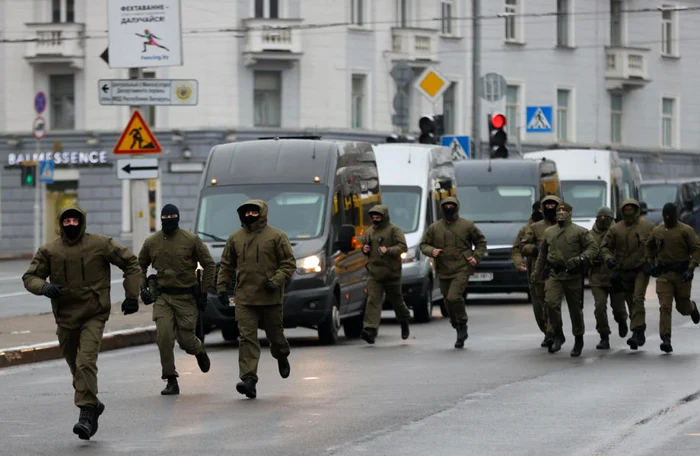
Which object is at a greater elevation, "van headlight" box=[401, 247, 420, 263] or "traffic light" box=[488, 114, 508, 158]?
"traffic light" box=[488, 114, 508, 158]

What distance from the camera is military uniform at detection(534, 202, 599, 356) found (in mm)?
18859

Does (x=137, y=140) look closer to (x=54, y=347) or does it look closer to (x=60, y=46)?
(x=54, y=347)

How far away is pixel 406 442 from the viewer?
1160 cm

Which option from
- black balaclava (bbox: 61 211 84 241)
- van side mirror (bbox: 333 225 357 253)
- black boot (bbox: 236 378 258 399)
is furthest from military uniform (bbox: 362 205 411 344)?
black balaclava (bbox: 61 211 84 241)

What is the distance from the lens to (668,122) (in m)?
66.9

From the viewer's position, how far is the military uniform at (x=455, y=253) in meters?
20.3

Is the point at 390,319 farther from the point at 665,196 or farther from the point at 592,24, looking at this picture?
the point at 592,24

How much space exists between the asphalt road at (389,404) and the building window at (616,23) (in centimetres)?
4400

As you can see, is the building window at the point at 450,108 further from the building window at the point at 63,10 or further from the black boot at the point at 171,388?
the black boot at the point at 171,388

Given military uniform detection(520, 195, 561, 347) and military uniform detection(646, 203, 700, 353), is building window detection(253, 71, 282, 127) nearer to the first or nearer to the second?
military uniform detection(520, 195, 561, 347)

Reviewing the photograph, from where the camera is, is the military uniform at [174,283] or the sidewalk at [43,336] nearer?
the military uniform at [174,283]

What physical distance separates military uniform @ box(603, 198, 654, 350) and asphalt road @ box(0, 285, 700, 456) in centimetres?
36

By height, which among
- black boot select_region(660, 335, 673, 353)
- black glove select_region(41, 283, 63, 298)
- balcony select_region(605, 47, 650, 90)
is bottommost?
black boot select_region(660, 335, 673, 353)

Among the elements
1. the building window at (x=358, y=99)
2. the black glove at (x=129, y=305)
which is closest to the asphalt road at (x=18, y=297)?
the building window at (x=358, y=99)
